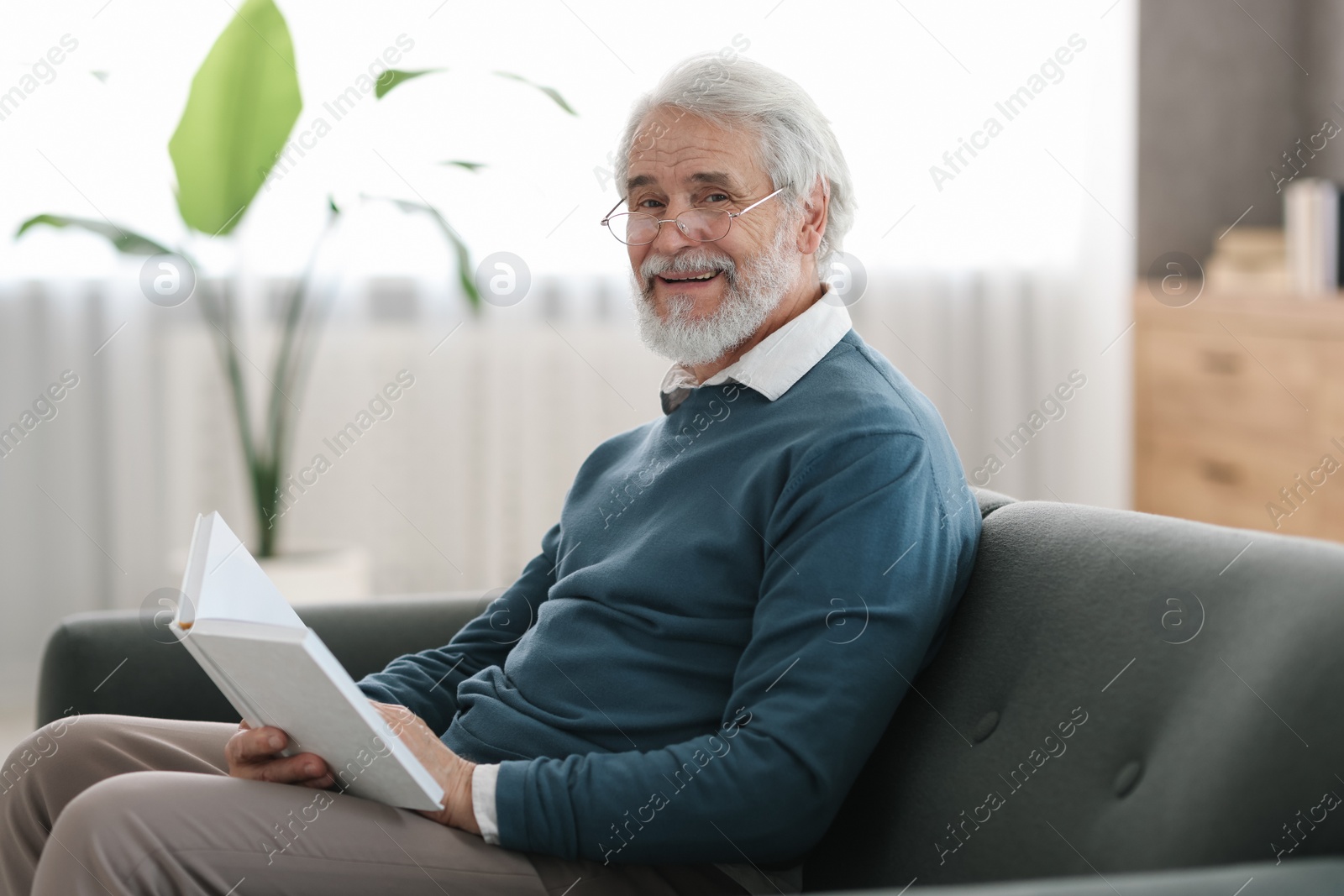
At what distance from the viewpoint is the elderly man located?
1085mm

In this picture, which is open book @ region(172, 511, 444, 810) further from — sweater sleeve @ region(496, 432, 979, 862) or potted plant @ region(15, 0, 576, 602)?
potted plant @ region(15, 0, 576, 602)

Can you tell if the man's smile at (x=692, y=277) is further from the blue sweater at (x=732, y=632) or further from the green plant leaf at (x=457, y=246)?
the green plant leaf at (x=457, y=246)

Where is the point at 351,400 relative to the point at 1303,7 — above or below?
below

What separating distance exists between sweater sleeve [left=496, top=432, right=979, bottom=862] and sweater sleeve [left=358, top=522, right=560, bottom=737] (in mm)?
360

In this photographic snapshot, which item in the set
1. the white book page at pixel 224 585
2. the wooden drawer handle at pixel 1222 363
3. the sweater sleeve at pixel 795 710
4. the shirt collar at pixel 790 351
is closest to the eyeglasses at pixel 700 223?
the shirt collar at pixel 790 351

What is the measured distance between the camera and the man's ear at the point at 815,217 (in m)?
1.45

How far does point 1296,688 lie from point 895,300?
276 centimetres

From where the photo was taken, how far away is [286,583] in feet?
Result: 9.01

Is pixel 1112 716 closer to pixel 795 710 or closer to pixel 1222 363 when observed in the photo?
pixel 795 710

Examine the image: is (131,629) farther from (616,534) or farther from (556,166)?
(556,166)

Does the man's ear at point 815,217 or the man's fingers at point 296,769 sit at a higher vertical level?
the man's ear at point 815,217

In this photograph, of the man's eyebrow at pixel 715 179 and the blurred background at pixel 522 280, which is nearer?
the man's eyebrow at pixel 715 179

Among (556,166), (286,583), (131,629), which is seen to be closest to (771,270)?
(131,629)

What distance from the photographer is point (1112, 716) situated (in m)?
1.01
